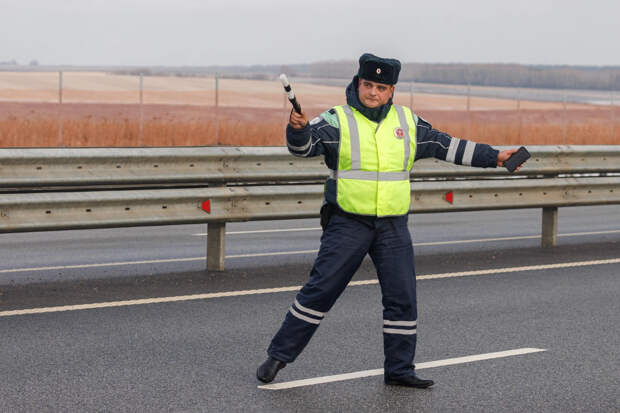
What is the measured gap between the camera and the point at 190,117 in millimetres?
51375

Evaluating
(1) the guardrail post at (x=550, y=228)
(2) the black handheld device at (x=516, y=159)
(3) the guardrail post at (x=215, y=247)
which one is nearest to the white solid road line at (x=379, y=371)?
(2) the black handheld device at (x=516, y=159)

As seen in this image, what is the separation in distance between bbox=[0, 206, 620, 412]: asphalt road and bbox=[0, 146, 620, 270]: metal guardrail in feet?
1.79

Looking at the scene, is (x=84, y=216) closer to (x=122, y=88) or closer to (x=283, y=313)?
(x=283, y=313)

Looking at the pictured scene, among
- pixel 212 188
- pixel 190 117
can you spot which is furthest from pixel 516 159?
pixel 190 117

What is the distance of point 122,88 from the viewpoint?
288 feet

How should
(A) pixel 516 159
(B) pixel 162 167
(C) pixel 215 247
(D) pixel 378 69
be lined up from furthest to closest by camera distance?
(C) pixel 215 247 < (B) pixel 162 167 < (A) pixel 516 159 < (D) pixel 378 69

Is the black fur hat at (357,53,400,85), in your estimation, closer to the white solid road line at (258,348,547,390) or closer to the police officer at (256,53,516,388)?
the police officer at (256,53,516,388)

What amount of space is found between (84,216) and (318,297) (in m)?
3.34

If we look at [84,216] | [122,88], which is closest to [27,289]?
[84,216]

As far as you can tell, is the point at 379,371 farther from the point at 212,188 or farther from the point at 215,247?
the point at 215,247

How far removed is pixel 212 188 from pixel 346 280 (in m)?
3.73

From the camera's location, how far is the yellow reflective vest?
20.3ft

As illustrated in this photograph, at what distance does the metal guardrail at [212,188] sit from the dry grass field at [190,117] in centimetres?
1608

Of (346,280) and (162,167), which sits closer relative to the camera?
(346,280)
